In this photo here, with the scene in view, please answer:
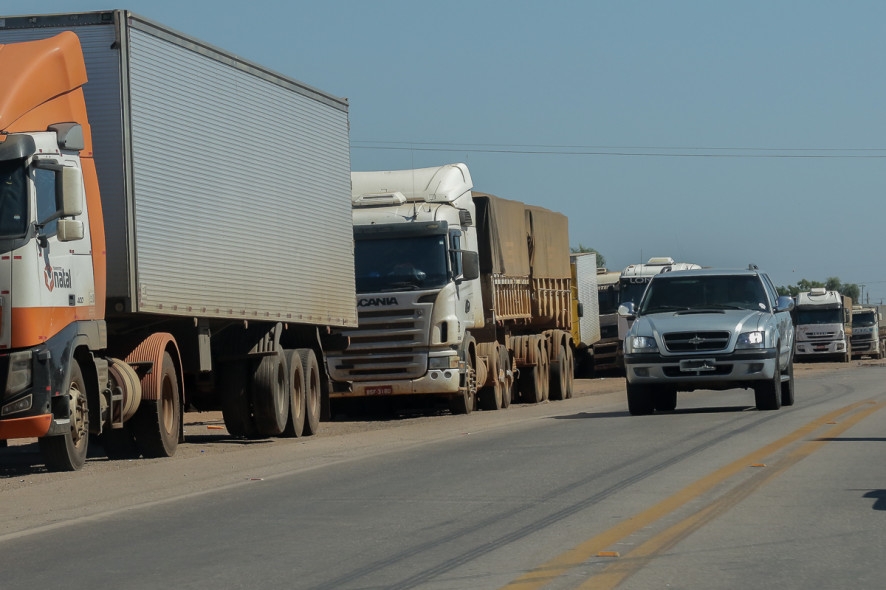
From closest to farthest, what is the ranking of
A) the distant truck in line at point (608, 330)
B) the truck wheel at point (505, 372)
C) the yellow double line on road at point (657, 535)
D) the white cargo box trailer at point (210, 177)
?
the yellow double line on road at point (657, 535), the white cargo box trailer at point (210, 177), the truck wheel at point (505, 372), the distant truck in line at point (608, 330)

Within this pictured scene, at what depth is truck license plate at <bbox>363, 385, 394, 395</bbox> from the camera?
925 inches

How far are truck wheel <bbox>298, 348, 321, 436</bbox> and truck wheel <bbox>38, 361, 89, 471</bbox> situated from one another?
605 centimetres

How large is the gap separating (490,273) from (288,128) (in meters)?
7.97

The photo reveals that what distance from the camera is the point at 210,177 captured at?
54.6ft

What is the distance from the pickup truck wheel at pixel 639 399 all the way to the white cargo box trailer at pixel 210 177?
417 cm

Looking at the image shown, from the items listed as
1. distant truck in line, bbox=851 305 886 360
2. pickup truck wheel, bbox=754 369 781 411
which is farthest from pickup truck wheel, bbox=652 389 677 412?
distant truck in line, bbox=851 305 886 360

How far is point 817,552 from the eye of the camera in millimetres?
7926

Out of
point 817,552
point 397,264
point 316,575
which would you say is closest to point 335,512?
point 316,575

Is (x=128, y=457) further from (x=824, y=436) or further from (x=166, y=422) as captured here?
(x=824, y=436)

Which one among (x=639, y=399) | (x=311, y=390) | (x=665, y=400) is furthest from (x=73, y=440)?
(x=665, y=400)

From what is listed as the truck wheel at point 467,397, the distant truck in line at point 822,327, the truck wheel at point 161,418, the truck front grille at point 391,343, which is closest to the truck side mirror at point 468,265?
the truck front grille at point 391,343

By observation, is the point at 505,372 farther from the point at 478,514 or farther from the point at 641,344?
the point at 478,514

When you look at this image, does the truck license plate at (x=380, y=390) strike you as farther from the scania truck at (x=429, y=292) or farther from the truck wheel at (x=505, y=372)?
the truck wheel at (x=505, y=372)

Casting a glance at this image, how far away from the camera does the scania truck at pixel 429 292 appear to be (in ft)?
76.4
